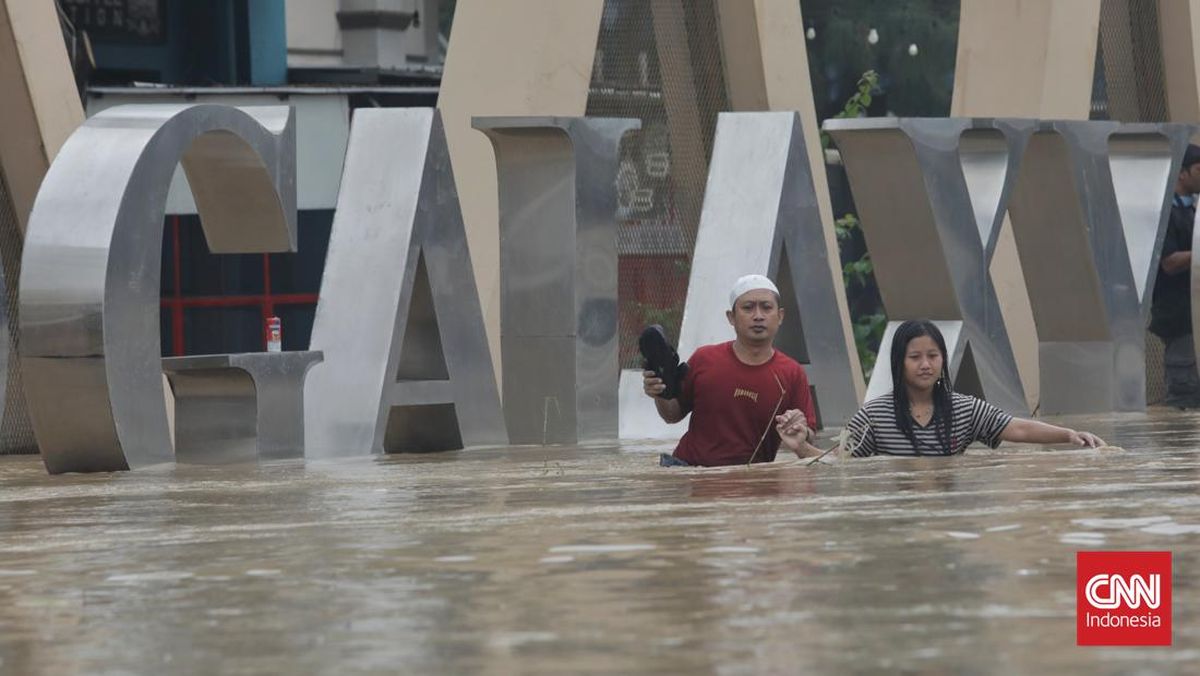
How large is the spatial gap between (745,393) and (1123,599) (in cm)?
536

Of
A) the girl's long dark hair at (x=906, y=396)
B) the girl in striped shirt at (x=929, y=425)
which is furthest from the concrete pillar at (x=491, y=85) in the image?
the girl's long dark hair at (x=906, y=396)

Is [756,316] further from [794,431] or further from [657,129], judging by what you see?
[657,129]

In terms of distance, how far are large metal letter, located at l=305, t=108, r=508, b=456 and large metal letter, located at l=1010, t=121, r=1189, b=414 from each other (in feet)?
16.2

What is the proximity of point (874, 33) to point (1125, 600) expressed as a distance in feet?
86.1

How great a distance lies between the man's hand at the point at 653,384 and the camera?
1059 cm

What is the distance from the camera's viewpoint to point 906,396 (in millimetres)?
10758

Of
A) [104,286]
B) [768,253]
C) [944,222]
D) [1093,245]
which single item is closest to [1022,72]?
[1093,245]

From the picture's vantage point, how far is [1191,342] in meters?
17.4

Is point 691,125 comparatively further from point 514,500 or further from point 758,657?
point 758,657

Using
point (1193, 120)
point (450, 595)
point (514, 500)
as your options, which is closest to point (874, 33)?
point (1193, 120)

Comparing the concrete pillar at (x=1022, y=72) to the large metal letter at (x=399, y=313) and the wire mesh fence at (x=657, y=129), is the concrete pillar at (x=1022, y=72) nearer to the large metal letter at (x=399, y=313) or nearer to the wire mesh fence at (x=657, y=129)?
the wire mesh fence at (x=657, y=129)

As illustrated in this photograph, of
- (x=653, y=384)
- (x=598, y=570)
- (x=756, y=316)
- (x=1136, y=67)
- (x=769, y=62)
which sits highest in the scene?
(x=1136, y=67)

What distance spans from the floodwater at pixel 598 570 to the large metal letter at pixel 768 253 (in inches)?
176

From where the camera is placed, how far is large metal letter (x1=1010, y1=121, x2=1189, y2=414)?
17.0 meters
